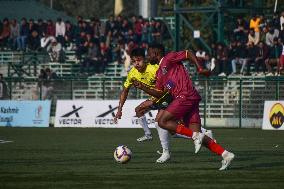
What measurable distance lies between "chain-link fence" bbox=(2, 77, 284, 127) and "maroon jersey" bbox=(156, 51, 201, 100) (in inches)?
793

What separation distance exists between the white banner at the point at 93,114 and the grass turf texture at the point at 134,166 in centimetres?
1010

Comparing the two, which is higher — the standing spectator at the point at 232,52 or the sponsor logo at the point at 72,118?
the standing spectator at the point at 232,52

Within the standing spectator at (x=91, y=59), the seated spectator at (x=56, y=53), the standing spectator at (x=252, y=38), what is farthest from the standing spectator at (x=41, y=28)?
the standing spectator at (x=252, y=38)

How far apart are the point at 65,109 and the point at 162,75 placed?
2198 cm

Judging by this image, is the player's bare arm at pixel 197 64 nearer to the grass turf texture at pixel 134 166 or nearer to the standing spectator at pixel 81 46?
the grass turf texture at pixel 134 166

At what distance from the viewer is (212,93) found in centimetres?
3956

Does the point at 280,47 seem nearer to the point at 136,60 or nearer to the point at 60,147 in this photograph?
the point at 60,147

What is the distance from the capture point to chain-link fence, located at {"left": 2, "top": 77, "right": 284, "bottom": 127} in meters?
38.3

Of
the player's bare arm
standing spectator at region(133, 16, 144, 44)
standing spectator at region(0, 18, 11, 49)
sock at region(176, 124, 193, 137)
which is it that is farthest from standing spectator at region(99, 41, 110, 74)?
sock at region(176, 124, 193, 137)

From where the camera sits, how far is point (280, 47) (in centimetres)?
4084

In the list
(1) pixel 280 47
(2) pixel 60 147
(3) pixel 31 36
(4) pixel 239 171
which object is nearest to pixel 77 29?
(3) pixel 31 36

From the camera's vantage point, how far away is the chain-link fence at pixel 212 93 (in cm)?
3831

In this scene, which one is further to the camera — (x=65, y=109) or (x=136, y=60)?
(x=65, y=109)

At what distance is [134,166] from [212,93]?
71.7ft
